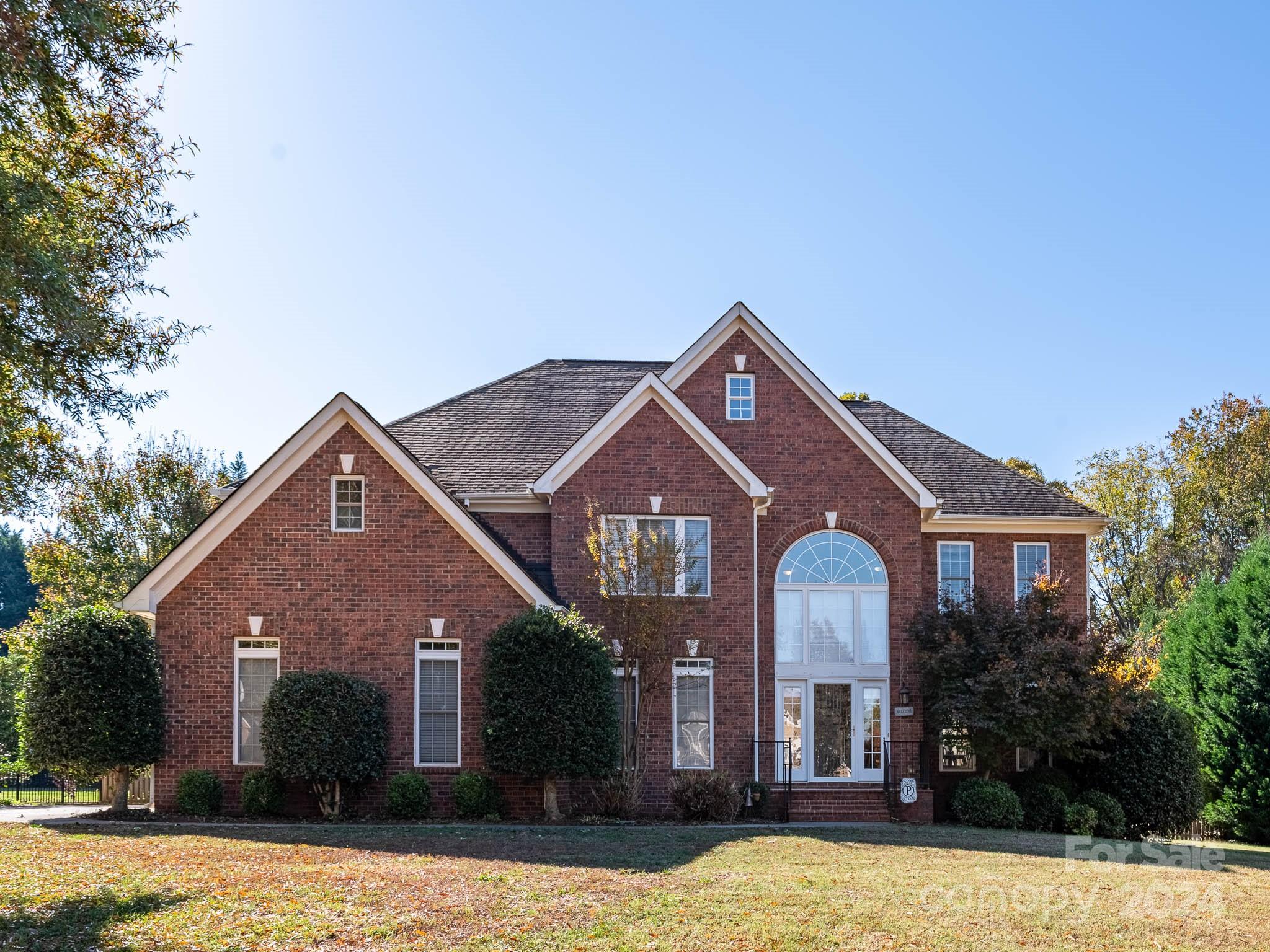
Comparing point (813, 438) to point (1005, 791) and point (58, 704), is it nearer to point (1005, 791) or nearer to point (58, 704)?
point (1005, 791)

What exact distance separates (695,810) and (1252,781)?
1247 cm

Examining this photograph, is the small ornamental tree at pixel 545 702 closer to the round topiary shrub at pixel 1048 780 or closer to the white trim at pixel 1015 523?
the round topiary shrub at pixel 1048 780

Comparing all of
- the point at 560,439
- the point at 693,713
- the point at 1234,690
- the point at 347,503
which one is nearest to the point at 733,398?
the point at 560,439

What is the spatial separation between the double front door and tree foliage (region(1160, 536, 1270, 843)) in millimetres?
6778

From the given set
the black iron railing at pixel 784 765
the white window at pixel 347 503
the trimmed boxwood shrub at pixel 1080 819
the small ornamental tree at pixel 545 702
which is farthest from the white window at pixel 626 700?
the trimmed boxwood shrub at pixel 1080 819

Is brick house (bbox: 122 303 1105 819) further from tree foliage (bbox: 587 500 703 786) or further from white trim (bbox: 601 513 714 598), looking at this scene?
tree foliage (bbox: 587 500 703 786)

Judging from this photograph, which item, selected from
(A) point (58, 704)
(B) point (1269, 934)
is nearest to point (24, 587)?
(A) point (58, 704)

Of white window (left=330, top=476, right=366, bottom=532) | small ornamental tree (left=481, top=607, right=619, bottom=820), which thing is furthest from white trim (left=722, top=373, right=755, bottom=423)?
white window (left=330, top=476, right=366, bottom=532)

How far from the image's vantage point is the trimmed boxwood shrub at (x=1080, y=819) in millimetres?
20875

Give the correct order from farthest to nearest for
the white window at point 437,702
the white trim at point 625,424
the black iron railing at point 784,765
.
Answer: the white trim at point 625,424, the black iron railing at point 784,765, the white window at point 437,702

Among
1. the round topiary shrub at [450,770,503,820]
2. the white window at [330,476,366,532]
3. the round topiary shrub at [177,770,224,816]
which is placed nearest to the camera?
the round topiary shrub at [177,770,224,816]

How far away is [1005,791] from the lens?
2105 cm

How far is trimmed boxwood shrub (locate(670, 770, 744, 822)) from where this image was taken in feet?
65.1

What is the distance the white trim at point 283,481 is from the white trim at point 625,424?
6.36 feet
